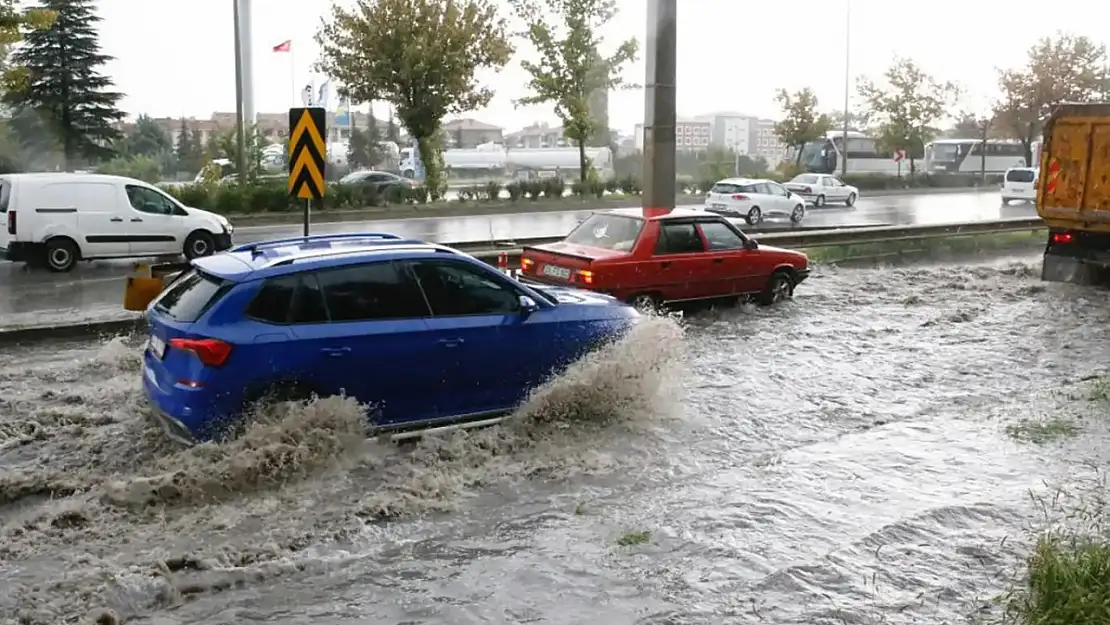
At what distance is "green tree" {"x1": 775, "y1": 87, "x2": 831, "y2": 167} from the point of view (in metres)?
52.2

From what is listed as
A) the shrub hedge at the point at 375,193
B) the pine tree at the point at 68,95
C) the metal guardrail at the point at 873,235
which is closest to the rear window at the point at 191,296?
the metal guardrail at the point at 873,235

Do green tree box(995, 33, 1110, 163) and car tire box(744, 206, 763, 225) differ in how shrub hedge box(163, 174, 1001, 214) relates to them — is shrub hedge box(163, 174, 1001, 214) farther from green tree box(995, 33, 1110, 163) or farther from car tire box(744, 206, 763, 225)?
green tree box(995, 33, 1110, 163)

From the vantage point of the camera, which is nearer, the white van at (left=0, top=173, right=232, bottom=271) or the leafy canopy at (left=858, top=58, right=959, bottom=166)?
the white van at (left=0, top=173, right=232, bottom=271)

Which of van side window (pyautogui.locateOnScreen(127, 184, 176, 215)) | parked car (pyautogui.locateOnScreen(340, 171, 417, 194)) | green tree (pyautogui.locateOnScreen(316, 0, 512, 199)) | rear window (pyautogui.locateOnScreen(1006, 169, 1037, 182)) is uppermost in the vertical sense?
green tree (pyautogui.locateOnScreen(316, 0, 512, 199))

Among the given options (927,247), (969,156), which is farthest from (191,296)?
(969,156)

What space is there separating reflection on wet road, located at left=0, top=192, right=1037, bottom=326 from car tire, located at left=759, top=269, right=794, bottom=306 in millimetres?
8132

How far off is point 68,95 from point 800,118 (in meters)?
33.7

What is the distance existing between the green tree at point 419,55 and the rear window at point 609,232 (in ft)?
66.4

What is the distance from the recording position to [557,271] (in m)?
11.9

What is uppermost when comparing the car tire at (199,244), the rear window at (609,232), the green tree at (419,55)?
the green tree at (419,55)

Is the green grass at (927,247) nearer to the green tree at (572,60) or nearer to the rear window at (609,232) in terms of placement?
the rear window at (609,232)

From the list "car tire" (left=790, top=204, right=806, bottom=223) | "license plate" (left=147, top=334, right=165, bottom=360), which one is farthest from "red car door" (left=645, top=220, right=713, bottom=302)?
"car tire" (left=790, top=204, right=806, bottom=223)

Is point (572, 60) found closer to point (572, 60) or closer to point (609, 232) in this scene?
point (572, 60)

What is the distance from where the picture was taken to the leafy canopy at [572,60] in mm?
36562
